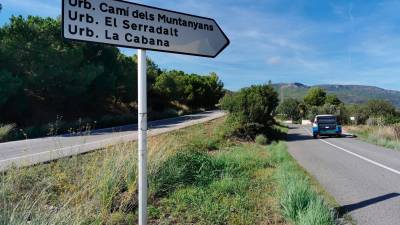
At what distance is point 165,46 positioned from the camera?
4348 millimetres

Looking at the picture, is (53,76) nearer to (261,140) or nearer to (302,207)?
(261,140)

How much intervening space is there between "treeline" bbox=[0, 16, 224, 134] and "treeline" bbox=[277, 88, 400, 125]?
29.0 meters

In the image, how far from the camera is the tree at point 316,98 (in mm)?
111150

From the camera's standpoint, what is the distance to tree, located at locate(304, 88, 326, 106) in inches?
4376

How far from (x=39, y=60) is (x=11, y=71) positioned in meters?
2.10

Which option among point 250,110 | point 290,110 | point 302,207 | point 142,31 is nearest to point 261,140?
point 250,110

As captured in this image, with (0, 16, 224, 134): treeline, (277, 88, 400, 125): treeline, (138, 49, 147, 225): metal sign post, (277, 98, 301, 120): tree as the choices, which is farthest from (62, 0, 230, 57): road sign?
(277, 98, 301, 120): tree

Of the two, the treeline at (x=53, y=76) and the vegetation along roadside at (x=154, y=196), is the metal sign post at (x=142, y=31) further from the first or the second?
the treeline at (x=53, y=76)

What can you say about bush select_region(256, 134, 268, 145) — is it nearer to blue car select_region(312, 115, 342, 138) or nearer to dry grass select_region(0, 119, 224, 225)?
blue car select_region(312, 115, 342, 138)

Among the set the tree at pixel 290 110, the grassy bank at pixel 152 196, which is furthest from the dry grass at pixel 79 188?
the tree at pixel 290 110

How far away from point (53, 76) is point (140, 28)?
29.2 meters

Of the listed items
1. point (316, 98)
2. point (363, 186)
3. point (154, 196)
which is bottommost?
point (363, 186)

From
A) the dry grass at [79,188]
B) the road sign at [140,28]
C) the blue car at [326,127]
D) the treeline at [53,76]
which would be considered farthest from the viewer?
the blue car at [326,127]

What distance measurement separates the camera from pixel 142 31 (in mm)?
4172
